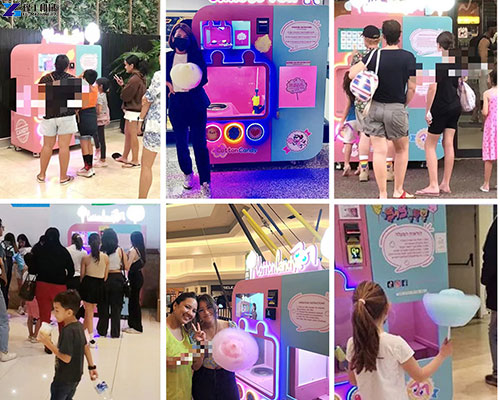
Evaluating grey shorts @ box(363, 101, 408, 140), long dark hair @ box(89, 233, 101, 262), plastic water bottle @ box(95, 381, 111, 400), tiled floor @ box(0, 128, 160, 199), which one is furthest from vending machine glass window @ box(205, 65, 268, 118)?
plastic water bottle @ box(95, 381, 111, 400)

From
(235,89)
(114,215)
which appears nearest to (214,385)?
(114,215)

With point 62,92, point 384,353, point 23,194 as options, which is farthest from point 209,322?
point 62,92

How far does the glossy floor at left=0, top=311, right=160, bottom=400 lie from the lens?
123 inches

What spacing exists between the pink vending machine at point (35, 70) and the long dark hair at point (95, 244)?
1.37ft

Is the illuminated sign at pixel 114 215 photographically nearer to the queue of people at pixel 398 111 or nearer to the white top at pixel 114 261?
the white top at pixel 114 261

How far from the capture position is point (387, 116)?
3.16m

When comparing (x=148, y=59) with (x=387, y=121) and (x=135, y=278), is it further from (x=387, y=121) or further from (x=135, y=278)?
(x=387, y=121)

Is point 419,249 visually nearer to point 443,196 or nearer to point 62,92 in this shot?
point 443,196

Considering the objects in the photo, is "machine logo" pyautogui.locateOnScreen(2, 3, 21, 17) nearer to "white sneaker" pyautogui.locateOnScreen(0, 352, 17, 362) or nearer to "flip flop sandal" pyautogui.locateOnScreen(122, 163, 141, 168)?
"flip flop sandal" pyautogui.locateOnScreen(122, 163, 141, 168)

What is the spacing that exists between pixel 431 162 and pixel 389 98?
0.34 m

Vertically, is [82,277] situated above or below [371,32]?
below

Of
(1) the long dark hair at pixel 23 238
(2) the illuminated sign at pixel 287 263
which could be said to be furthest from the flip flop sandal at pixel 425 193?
(1) the long dark hair at pixel 23 238

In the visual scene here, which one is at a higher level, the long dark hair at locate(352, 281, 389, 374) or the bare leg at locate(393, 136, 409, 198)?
the bare leg at locate(393, 136, 409, 198)

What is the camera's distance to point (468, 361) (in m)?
3.21
